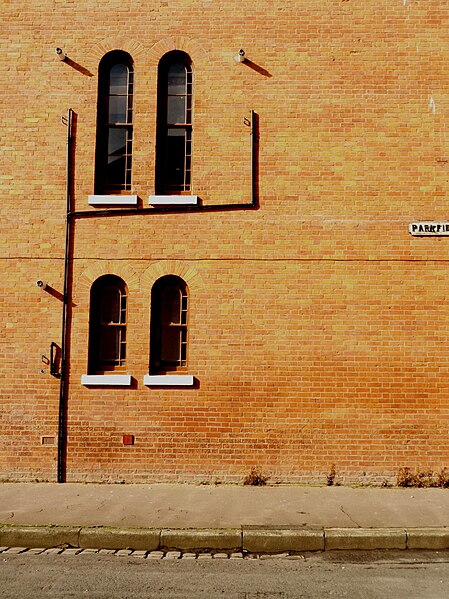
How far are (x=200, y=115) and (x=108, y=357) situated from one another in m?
4.30

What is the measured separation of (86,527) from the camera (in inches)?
268

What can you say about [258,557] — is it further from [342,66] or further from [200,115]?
[342,66]

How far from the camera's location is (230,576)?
5789 mm

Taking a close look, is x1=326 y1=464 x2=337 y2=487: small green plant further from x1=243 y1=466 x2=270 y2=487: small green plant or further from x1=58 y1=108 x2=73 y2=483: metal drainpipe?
x1=58 y1=108 x2=73 y2=483: metal drainpipe

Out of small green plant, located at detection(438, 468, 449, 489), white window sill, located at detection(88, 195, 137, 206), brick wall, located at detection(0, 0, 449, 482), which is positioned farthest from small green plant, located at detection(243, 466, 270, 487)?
white window sill, located at detection(88, 195, 137, 206)

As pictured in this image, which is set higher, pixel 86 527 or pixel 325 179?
pixel 325 179

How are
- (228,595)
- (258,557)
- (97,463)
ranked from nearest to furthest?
1. (228,595)
2. (258,557)
3. (97,463)

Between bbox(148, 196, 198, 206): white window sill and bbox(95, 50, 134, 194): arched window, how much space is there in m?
0.75

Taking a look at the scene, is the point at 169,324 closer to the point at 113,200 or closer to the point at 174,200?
the point at 174,200

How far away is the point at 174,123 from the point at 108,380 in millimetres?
4479

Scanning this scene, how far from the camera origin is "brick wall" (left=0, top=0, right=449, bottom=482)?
8.98 metres

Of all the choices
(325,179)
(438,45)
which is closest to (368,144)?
(325,179)

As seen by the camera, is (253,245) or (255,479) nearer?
(255,479)

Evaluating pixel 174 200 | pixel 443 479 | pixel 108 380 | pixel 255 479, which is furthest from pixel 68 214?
pixel 443 479
